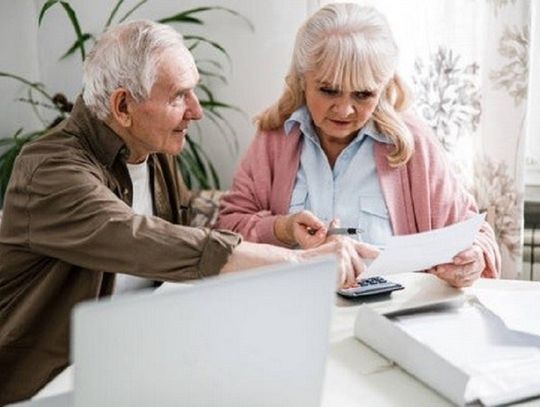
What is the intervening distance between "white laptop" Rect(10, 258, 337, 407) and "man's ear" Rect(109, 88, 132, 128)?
80cm

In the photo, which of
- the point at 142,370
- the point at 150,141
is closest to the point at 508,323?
the point at 142,370

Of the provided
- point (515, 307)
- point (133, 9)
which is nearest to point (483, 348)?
point (515, 307)

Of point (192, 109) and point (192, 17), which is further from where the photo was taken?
point (192, 17)

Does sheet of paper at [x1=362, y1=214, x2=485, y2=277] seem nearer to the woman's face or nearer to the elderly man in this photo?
the elderly man

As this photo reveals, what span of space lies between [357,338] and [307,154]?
732 millimetres

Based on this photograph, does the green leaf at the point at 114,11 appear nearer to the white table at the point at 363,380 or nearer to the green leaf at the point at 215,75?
the green leaf at the point at 215,75

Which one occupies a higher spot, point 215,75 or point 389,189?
point 215,75

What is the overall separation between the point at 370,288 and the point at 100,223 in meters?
0.52

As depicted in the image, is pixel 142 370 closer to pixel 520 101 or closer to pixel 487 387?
pixel 487 387

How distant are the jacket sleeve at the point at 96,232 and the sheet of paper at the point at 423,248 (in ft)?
0.83

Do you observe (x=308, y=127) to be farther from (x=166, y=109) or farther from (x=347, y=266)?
(x=347, y=266)

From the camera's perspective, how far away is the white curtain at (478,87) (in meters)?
2.06

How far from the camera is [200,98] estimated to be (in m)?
2.53

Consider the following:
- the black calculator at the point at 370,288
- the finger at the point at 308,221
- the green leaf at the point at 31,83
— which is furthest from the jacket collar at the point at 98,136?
the green leaf at the point at 31,83
